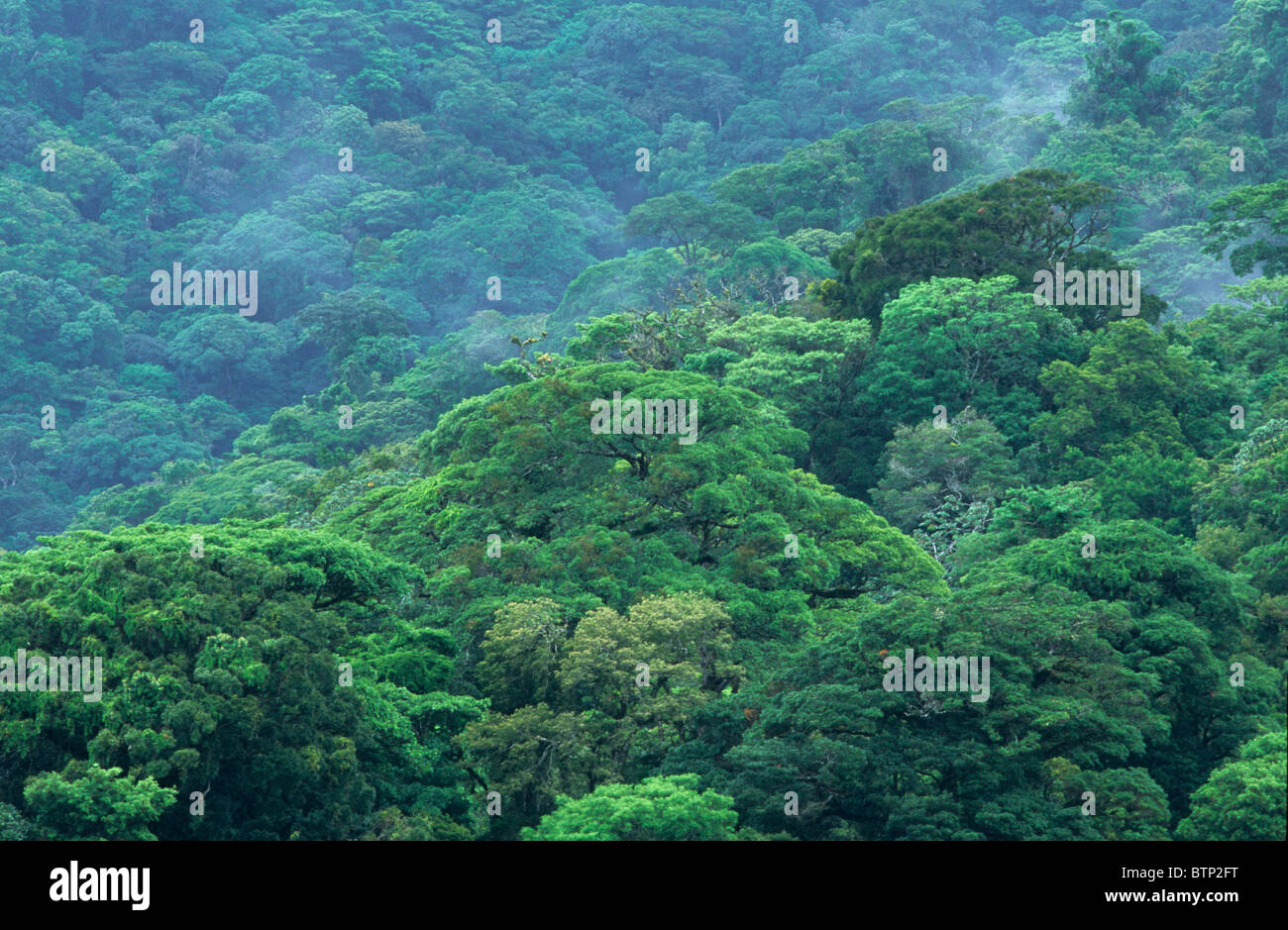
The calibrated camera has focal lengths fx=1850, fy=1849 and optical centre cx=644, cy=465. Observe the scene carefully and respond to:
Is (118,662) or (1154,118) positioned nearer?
(118,662)

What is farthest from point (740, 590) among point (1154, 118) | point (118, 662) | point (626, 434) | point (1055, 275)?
point (1154, 118)

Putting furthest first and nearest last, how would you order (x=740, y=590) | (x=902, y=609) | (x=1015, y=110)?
1. (x=1015, y=110)
2. (x=740, y=590)
3. (x=902, y=609)

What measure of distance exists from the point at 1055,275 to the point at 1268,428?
9.34 meters

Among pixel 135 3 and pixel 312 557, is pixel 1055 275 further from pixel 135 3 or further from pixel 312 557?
pixel 135 3

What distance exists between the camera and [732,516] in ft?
95.1

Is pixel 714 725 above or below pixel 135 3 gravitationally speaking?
below

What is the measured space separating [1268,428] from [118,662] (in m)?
20.3

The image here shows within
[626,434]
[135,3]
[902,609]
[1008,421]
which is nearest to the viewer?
[902,609]

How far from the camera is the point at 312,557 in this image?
24.5 meters

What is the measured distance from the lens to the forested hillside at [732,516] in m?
22.0

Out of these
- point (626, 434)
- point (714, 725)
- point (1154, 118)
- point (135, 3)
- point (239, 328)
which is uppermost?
point (135, 3)

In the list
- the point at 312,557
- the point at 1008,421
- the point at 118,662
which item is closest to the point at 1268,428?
the point at 1008,421

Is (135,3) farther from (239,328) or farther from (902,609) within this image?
(902,609)

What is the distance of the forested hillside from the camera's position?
22.0 meters
